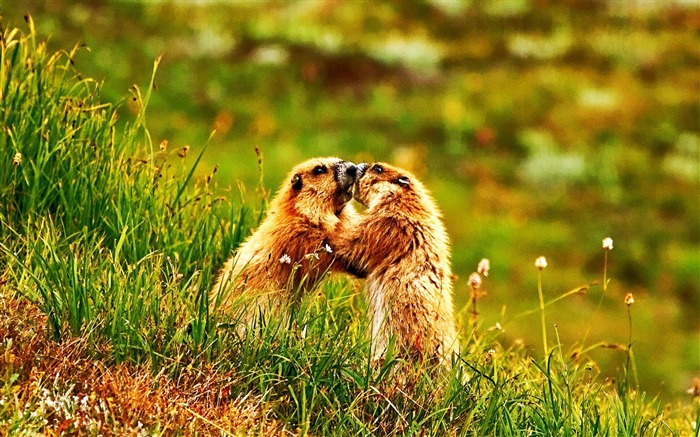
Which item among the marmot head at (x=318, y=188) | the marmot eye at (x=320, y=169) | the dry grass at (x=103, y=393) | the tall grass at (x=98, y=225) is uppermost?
the marmot eye at (x=320, y=169)

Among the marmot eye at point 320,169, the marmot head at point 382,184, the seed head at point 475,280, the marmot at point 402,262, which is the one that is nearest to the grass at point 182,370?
the marmot at point 402,262

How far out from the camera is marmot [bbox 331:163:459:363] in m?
5.76

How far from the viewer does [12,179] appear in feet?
20.0

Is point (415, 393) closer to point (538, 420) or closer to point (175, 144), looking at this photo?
point (538, 420)

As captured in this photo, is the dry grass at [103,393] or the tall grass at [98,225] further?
the tall grass at [98,225]

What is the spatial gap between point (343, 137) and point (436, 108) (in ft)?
8.02

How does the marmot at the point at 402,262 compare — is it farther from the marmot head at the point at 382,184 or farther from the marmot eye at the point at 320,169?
the marmot eye at the point at 320,169

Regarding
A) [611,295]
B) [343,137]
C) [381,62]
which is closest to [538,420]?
[611,295]

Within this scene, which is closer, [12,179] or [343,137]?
[12,179]

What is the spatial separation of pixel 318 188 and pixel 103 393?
7.95 feet

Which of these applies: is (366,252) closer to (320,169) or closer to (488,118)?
(320,169)

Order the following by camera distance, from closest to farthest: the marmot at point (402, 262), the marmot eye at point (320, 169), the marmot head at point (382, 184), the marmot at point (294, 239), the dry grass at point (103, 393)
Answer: the dry grass at point (103, 393)
the marmot at point (402, 262)
the marmot at point (294, 239)
the marmot head at point (382, 184)
the marmot eye at point (320, 169)

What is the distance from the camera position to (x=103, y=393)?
4.71m

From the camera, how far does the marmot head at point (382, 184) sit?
664 centimetres
